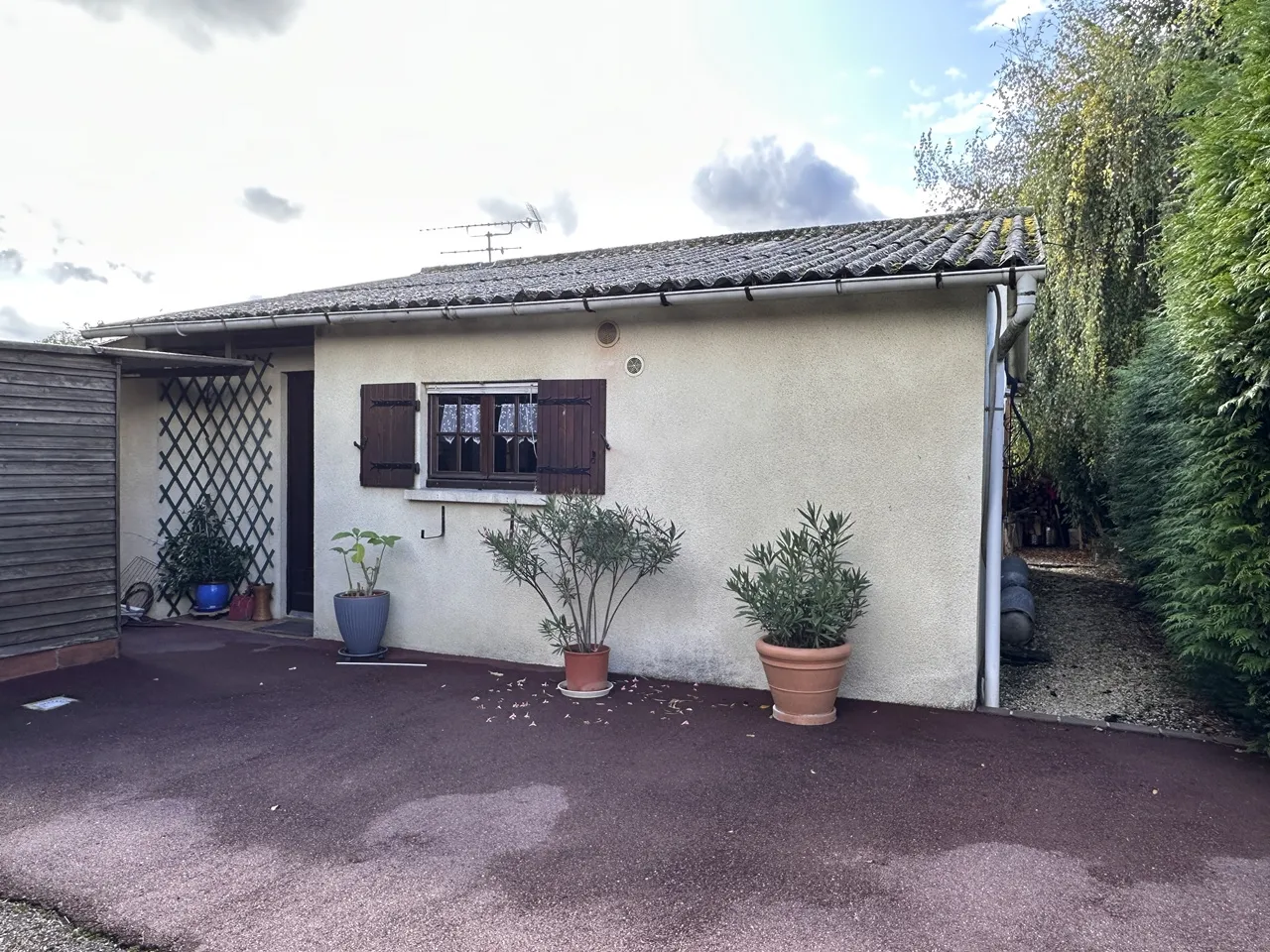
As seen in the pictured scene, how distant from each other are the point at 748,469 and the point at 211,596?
5.76m

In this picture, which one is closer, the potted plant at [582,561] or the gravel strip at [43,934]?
the gravel strip at [43,934]

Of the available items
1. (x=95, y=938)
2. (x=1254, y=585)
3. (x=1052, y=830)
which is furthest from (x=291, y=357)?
(x=1254, y=585)

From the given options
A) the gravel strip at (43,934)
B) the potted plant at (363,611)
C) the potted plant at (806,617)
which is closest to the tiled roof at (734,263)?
the potted plant at (806,617)

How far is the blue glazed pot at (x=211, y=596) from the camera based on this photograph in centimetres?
799

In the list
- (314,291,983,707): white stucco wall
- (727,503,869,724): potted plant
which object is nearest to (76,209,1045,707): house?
(314,291,983,707): white stucco wall

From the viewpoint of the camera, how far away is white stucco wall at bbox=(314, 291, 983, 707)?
16.9 feet

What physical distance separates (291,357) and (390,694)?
4.02 meters

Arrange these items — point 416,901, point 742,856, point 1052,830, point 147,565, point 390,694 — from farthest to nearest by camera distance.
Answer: point 147,565
point 390,694
point 1052,830
point 742,856
point 416,901

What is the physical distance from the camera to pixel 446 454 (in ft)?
22.3

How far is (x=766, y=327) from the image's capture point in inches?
220

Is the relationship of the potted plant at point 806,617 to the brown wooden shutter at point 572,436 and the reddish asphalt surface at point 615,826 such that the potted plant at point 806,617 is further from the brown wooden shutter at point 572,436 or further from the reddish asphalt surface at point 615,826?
the brown wooden shutter at point 572,436

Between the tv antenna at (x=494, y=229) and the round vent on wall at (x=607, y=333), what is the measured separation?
7.43 m

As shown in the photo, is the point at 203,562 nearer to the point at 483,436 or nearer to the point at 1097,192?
the point at 483,436

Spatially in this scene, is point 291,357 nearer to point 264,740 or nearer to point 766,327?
point 264,740
